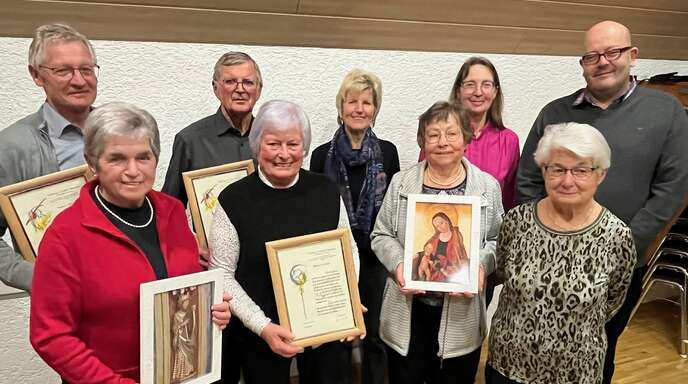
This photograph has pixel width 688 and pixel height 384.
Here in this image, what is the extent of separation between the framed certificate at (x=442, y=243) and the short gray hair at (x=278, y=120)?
1.63ft

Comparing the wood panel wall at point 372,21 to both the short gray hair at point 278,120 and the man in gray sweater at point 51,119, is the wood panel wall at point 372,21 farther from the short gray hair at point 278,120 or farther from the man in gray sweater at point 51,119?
the short gray hair at point 278,120

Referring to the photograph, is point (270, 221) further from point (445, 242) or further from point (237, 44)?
point (237, 44)

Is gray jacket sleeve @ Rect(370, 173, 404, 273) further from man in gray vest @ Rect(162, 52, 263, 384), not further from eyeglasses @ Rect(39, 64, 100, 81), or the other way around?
eyeglasses @ Rect(39, 64, 100, 81)

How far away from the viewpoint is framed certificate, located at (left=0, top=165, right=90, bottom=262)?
1521mm

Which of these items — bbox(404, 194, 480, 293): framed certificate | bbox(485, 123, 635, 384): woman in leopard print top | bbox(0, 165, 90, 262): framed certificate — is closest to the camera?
bbox(0, 165, 90, 262): framed certificate

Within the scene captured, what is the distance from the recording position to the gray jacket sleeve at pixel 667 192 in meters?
2.10

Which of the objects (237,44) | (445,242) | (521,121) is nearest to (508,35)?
(521,121)

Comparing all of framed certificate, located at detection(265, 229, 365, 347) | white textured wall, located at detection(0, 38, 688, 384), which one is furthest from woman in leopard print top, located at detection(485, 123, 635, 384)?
white textured wall, located at detection(0, 38, 688, 384)

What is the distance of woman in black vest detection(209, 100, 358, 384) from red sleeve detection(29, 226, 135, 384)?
0.45 m

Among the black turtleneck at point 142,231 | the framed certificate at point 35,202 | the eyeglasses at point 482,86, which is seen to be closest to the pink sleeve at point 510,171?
the eyeglasses at point 482,86

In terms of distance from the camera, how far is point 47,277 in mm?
1259

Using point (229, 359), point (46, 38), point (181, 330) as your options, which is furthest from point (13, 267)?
point (229, 359)

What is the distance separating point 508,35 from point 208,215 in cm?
229

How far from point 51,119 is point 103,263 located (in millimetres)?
666
